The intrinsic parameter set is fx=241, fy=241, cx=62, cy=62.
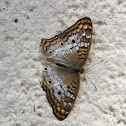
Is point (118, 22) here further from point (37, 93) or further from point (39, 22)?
point (37, 93)

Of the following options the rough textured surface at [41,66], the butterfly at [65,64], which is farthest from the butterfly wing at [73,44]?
the rough textured surface at [41,66]

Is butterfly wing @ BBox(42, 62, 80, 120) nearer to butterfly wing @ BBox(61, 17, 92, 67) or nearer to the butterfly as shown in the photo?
the butterfly

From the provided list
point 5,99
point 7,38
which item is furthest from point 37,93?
point 7,38

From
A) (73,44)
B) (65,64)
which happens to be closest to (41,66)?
(65,64)

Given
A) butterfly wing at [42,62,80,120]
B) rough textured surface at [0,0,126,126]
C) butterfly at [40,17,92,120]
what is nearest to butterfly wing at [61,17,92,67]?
butterfly at [40,17,92,120]

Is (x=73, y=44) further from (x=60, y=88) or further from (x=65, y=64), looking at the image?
(x=60, y=88)

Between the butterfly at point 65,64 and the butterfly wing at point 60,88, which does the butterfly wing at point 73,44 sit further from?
the butterfly wing at point 60,88
